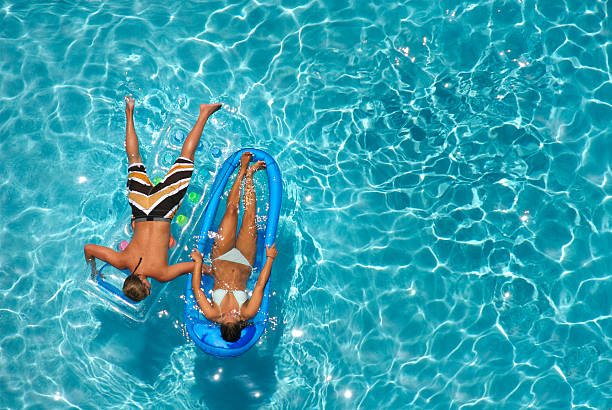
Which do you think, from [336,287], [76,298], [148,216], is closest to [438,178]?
[336,287]

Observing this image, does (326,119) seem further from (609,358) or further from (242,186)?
(609,358)

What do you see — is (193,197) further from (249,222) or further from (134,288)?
(134,288)

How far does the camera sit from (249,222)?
18.6ft

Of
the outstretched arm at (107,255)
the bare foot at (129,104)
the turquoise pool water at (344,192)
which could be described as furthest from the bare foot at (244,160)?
the outstretched arm at (107,255)

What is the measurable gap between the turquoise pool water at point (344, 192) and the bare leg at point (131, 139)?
1.33 ft

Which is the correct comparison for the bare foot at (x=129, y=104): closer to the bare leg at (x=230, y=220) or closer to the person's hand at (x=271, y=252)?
the bare leg at (x=230, y=220)

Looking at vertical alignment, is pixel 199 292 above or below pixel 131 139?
below

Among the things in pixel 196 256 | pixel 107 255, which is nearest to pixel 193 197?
pixel 196 256

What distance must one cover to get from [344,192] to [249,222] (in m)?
1.13

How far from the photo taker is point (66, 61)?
6496 millimetres

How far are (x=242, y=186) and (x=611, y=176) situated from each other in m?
3.91

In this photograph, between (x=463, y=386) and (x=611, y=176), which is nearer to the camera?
(x=463, y=386)

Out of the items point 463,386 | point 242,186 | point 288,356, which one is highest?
point 242,186

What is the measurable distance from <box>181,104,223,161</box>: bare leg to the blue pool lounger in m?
0.37
